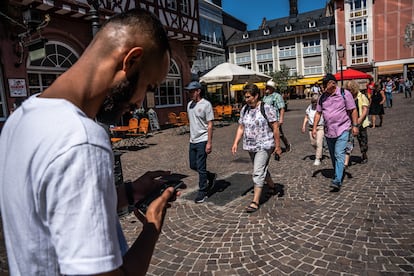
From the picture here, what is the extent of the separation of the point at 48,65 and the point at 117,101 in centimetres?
1153

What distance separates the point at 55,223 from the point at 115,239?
14cm

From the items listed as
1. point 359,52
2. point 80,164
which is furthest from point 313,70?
point 80,164

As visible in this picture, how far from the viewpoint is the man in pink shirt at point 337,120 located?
4930 millimetres

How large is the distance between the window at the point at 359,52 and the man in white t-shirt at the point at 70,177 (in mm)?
48761

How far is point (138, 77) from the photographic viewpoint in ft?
3.15

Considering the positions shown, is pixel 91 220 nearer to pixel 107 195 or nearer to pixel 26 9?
pixel 107 195

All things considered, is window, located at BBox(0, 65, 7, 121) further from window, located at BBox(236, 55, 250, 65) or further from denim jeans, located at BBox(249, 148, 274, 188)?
window, located at BBox(236, 55, 250, 65)

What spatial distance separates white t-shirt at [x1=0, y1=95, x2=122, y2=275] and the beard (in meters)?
0.19

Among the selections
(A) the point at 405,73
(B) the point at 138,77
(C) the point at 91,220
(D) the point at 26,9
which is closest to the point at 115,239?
(C) the point at 91,220

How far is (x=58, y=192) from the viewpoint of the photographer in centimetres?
68

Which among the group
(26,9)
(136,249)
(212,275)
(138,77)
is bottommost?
(212,275)

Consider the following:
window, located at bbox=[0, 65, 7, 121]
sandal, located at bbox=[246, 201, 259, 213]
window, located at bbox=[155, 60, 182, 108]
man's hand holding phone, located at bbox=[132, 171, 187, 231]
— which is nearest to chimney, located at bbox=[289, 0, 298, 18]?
window, located at bbox=[155, 60, 182, 108]

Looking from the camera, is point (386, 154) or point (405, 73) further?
point (405, 73)

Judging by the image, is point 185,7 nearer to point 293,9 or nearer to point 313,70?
point 313,70
